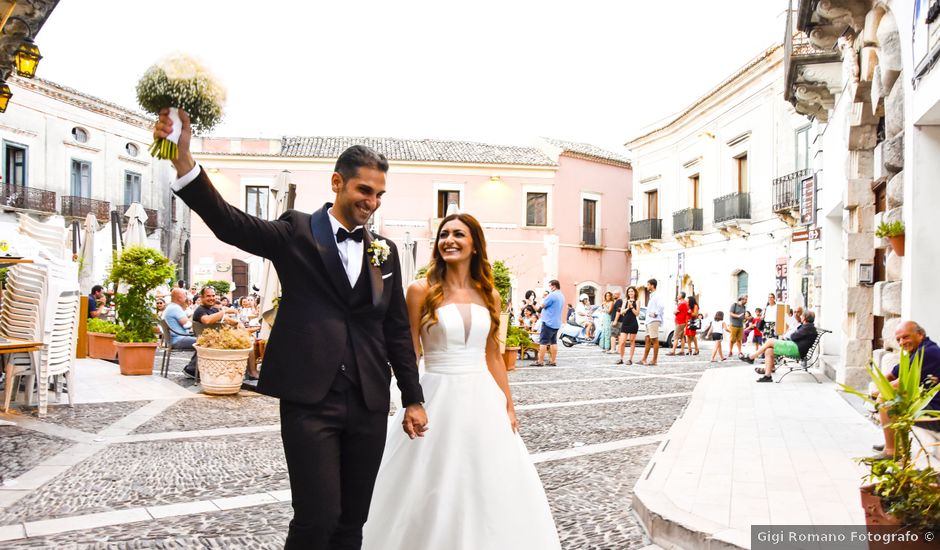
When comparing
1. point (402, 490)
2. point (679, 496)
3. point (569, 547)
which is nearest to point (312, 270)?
point (402, 490)

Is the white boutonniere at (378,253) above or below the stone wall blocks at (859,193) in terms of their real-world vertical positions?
below

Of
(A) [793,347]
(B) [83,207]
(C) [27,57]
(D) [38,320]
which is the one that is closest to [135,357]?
(D) [38,320]

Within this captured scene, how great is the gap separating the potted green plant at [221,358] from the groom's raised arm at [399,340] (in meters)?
6.31

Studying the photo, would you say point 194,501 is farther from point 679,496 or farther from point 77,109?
point 77,109

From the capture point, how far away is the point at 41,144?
2841cm

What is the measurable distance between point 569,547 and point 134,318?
8802 millimetres

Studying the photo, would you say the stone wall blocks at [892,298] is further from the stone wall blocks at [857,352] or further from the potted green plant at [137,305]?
the potted green plant at [137,305]

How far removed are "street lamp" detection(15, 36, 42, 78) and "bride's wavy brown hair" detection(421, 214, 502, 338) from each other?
7932 millimetres

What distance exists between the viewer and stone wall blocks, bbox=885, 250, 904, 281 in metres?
7.31

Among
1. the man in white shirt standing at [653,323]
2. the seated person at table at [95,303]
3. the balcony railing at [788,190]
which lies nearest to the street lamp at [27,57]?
the seated person at table at [95,303]

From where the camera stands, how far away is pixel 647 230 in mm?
29875

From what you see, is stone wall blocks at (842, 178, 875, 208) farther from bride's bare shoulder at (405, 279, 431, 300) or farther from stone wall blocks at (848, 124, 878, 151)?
bride's bare shoulder at (405, 279, 431, 300)

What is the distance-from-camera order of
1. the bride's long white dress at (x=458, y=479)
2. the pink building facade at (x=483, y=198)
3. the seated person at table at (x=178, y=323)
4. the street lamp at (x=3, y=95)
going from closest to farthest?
the bride's long white dress at (x=458, y=479) → the street lamp at (x=3, y=95) → the seated person at table at (x=178, y=323) → the pink building facade at (x=483, y=198)

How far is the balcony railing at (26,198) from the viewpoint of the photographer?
88.5 ft
